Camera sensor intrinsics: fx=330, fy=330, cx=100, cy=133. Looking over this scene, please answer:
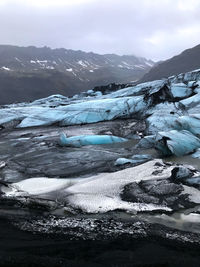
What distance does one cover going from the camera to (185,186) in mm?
7375

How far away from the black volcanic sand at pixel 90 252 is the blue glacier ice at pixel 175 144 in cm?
608

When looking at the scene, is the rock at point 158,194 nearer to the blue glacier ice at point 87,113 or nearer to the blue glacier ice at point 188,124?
the blue glacier ice at point 188,124

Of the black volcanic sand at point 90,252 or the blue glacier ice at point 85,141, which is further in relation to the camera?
the blue glacier ice at point 85,141

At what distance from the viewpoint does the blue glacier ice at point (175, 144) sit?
10.8 m

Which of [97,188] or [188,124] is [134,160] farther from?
[188,124]

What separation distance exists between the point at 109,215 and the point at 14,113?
16.5m

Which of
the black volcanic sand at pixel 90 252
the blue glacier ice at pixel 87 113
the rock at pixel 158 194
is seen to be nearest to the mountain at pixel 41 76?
the blue glacier ice at pixel 87 113

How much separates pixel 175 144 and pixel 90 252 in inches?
275

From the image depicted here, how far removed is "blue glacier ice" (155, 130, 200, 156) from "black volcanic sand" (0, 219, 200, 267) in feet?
20.0

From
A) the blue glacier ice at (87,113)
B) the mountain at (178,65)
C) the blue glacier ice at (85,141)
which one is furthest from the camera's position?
the mountain at (178,65)

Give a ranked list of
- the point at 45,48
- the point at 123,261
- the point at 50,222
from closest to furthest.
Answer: the point at 123,261
the point at 50,222
the point at 45,48

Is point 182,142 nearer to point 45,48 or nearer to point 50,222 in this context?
point 50,222

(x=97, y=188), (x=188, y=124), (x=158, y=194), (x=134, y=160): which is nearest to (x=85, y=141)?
(x=134, y=160)

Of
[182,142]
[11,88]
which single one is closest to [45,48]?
[11,88]
